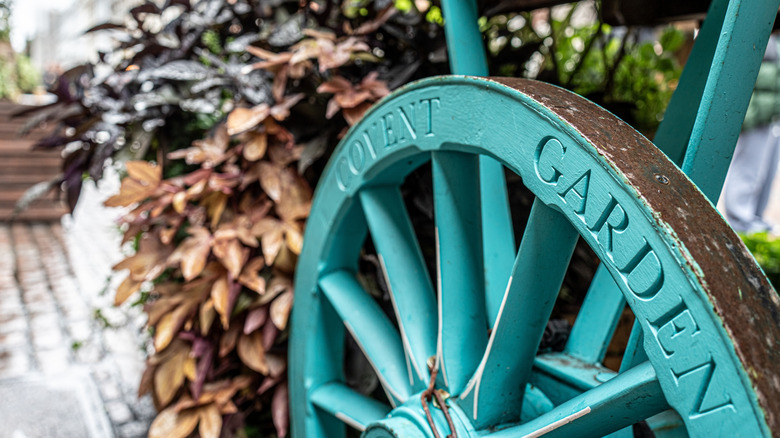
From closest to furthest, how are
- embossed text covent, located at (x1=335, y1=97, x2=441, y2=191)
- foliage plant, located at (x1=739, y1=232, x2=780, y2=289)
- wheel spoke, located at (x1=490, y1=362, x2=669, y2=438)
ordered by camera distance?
wheel spoke, located at (x1=490, y1=362, x2=669, y2=438) < embossed text covent, located at (x1=335, y1=97, x2=441, y2=191) < foliage plant, located at (x1=739, y1=232, x2=780, y2=289)

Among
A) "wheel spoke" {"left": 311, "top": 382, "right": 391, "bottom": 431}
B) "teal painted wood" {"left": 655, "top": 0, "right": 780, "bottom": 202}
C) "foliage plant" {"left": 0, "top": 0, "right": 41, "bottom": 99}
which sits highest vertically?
"teal painted wood" {"left": 655, "top": 0, "right": 780, "bottom": 202}

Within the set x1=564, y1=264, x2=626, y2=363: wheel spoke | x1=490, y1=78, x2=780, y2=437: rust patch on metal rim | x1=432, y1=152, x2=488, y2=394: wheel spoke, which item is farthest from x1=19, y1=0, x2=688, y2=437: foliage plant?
x1=490, y1=78, x2=780, y2=437: rust patch on metal rim

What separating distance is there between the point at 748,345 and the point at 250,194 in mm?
1296

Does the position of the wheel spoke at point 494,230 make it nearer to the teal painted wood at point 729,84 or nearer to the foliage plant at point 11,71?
the teal painted wood at point 729,84

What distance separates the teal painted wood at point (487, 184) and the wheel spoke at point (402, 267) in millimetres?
115

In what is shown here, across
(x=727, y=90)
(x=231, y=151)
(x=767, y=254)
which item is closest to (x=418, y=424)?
(x=727, y=90)

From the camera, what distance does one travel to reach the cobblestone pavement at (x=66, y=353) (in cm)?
215

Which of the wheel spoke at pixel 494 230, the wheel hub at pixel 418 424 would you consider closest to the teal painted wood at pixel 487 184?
the wheel spoke at pixel 494 230

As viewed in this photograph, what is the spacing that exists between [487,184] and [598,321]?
30 centimetres

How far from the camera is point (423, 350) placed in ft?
3.44

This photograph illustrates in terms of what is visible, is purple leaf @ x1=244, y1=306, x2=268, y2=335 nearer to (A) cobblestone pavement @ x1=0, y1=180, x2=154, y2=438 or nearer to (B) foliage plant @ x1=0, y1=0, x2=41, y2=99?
(A) cobblestone pavement @ x1=0, y1=180, x2=154, y2=438

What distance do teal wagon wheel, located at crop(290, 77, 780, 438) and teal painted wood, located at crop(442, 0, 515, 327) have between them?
1.0 inches

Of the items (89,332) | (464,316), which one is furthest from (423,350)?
(89,332)

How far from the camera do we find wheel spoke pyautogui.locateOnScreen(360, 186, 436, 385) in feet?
3.54
